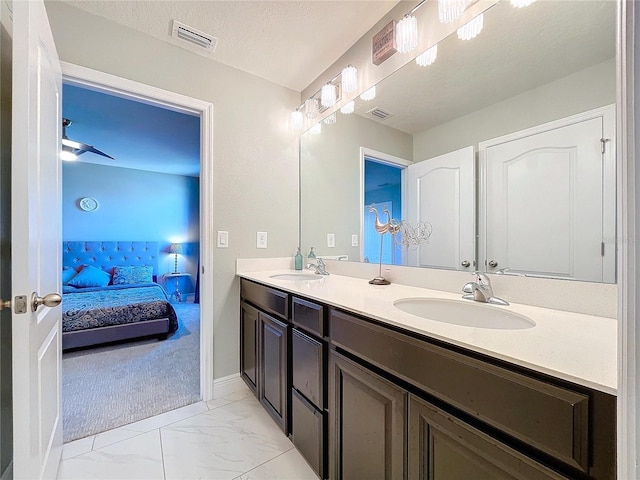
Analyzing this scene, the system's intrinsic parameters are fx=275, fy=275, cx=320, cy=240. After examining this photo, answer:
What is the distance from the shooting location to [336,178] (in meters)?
2.18

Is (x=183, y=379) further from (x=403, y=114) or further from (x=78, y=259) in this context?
(x=78, y=259)

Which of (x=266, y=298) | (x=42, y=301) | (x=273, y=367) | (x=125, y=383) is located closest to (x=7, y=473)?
(x=42, y=301)

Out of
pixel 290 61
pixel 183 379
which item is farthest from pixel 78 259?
pixel 290 61

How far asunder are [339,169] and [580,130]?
4.66ft

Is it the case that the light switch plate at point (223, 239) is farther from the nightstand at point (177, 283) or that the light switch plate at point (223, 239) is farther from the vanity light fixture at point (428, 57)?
the nightstand at point (177, 283)

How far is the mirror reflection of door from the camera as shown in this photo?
5.39 ft

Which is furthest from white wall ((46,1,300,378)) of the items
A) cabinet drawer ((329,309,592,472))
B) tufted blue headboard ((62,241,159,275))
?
tufted blue headboard ((62,241,159,275))

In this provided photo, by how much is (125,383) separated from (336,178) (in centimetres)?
231

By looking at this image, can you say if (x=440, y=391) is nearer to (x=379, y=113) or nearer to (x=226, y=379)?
(x=379, y=113)

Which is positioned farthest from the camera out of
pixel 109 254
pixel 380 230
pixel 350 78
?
pixel 109 254

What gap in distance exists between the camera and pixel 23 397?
2.63 ft

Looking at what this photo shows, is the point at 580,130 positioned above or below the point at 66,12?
below

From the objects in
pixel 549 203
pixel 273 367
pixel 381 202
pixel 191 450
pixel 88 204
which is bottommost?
pixel 191 450

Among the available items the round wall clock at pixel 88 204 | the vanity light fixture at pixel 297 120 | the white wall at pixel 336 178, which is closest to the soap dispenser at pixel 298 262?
the white wall at pixel 336 178
